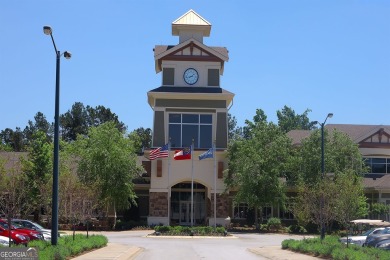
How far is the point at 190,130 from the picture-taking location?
55.1 m

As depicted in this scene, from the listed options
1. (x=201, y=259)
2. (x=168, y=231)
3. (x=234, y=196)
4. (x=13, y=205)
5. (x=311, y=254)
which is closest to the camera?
(x=13, y=205)

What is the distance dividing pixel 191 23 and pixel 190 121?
9.52 m

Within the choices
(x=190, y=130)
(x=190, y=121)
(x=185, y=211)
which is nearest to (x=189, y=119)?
(x=190, y=121)

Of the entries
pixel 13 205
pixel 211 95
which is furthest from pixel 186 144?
pixel 13 205

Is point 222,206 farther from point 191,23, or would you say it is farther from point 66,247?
point 66,247

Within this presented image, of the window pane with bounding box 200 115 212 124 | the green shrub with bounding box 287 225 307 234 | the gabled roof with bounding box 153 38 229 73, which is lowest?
the green shrub with bounding box 287 225 307 234

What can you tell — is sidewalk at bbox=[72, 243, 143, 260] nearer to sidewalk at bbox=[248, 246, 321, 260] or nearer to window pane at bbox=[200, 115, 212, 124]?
sidewalk at bbox=[248, 246, 321, 260]

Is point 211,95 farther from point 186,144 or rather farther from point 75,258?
point 75,258

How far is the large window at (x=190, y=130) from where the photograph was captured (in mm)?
55000

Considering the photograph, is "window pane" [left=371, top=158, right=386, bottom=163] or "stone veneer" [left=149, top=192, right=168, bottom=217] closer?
"stone veneer" [left=149, top=192, right=168, bottom=217]

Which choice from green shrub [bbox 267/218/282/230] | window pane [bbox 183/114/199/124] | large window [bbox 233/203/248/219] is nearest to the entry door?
large window [bbox 233/203/248/219]

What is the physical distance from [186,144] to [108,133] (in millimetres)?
6870

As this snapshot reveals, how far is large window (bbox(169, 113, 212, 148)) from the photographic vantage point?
55000 mm

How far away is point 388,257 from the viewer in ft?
68.0
